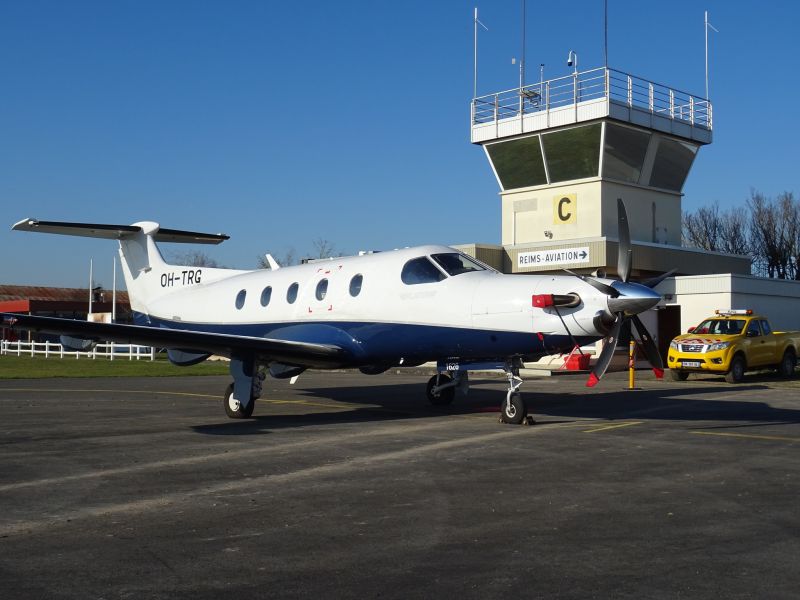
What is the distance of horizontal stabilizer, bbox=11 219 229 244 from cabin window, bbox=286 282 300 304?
21.5ft

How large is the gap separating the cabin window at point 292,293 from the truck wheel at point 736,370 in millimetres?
15796

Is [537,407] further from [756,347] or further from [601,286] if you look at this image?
[756,347]

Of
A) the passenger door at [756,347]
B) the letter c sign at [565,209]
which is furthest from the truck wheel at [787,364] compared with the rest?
the letter c sign at [565,209]

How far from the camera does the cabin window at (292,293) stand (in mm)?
17859

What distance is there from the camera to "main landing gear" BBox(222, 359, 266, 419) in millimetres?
15922

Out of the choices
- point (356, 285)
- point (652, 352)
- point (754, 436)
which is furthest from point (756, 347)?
point (356, 285)

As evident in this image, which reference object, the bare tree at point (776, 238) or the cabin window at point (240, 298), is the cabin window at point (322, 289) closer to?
the cabin window at point (240, 298)

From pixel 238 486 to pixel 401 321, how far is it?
6930 mm

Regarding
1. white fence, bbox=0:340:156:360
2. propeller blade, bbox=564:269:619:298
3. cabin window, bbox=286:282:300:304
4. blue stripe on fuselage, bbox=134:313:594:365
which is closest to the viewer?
propeller blade, bbox=564:269:619:298

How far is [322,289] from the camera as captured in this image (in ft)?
56.4

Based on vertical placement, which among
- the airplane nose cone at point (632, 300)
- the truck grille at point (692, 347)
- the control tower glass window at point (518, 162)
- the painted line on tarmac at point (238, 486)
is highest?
the control tower glass window at point (518, 162)

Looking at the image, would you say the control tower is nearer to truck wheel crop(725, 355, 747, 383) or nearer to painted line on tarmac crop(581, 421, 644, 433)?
truck wheel crop(725, 355, 747, 383)

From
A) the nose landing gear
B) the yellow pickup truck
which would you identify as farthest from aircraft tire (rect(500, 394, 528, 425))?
the yellow pickup truck

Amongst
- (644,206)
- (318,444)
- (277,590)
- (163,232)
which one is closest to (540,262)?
(644,206)
